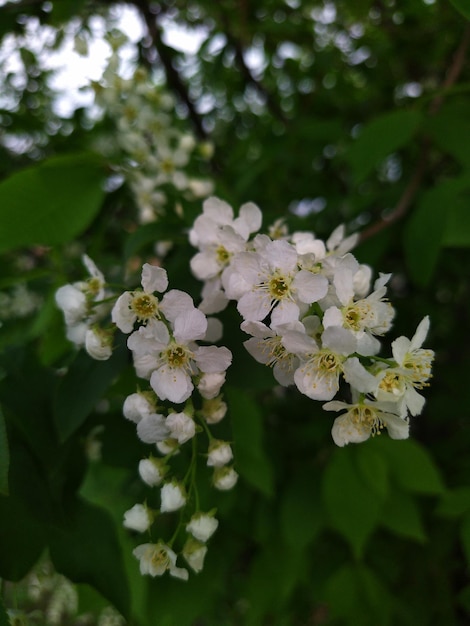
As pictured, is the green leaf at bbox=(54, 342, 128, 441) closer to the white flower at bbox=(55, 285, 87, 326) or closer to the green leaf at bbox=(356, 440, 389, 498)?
the white flower at bbox=(55, 285, 87, 326)

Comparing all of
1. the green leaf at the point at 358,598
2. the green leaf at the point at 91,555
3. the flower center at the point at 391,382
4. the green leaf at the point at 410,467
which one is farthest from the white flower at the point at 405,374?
the green leaf at the point at 358,598

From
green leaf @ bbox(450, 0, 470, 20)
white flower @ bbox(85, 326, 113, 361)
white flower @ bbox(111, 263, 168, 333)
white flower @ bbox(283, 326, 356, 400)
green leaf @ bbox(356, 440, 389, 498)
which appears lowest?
green leaf @ bbox(356, 440, 389, 498)

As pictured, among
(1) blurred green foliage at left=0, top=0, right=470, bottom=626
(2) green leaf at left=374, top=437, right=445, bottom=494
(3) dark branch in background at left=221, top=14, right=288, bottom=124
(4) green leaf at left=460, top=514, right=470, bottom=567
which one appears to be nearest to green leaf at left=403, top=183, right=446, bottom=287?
(1) blurred green foliage at left=0, top=0, right=470, bottom=626

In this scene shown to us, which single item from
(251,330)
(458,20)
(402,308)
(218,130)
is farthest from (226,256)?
(218,130)

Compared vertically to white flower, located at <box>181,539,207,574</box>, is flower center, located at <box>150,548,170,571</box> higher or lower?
higher

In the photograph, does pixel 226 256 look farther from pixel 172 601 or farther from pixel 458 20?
pixel 458 20

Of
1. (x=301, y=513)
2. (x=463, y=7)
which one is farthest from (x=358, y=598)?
(x=463, y=7)

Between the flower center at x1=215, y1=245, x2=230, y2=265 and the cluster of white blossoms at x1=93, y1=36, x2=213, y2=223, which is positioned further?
the cluster of white blossoms at x1=93, y1=36, x2=213, y2=223

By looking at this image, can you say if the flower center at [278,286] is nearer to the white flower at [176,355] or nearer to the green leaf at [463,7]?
the white flower at [176,355]
